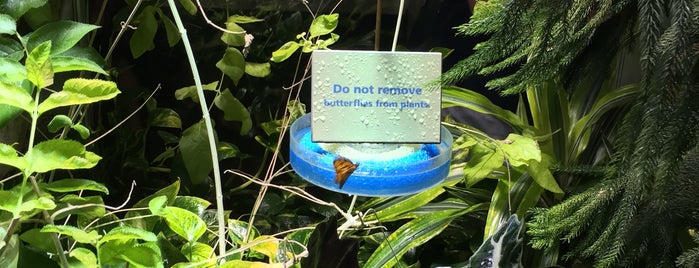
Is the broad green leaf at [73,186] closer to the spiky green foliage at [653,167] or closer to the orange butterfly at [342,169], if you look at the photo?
the orange butterfly at [342,169]

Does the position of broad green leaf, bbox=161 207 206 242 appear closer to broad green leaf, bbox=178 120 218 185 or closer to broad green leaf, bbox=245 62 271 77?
broad green leaf, bbox=178 120 218 185

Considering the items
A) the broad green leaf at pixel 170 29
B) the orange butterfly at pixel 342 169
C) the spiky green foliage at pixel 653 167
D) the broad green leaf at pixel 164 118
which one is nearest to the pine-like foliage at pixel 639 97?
the spiky green foliage at pixel 653 167

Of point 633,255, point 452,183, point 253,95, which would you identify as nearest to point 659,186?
point 633,255

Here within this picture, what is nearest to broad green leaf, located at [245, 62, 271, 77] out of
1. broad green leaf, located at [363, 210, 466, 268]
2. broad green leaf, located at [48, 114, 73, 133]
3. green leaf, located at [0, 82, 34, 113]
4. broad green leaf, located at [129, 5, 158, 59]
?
broad green leaf, located at [129, 5, 158, 59]

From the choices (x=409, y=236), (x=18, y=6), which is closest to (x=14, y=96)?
(x=18, y=6)

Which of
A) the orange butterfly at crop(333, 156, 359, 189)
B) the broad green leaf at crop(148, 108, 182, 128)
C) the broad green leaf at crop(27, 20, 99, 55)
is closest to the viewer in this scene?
the orange butterfly at crop(333, 156, 359, 189)

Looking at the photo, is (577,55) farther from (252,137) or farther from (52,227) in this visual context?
(252,137)
